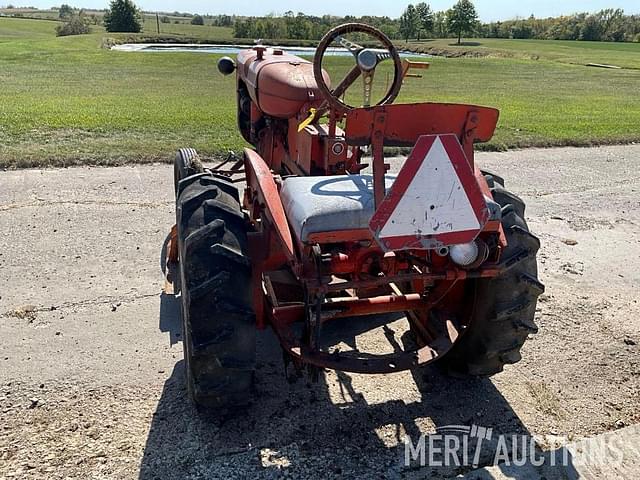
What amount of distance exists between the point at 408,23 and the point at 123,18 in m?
27.0

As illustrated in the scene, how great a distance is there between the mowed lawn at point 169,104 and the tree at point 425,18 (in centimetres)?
4291

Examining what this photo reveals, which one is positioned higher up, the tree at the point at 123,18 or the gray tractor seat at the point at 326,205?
the tree at the point at 123,18

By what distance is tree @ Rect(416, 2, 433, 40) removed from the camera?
66475 millimetres

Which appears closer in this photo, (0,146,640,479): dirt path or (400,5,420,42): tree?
(0,146,640,479): dirt path

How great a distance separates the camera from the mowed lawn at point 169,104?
8.95 metres

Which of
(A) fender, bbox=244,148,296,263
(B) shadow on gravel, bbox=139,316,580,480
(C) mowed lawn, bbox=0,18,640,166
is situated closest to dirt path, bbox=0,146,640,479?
(B) shadow on gravel, bbox=139,316,580,480

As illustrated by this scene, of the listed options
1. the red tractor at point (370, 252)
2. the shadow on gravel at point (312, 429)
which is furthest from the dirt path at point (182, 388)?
the red tractor at point (370, 252)

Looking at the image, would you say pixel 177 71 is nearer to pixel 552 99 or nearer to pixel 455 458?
pixel 552 99

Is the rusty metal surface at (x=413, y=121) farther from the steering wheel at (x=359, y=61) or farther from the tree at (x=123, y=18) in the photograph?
the tree at (x=123, y=18)

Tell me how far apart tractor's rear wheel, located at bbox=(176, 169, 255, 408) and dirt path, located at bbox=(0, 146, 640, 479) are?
34cm

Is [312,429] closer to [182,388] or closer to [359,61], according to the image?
[182,388]

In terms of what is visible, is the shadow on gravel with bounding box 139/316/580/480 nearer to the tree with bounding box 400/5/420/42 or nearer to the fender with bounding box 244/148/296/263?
the fender with bounding box 244/148/296/263

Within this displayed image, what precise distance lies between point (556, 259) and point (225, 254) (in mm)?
3745

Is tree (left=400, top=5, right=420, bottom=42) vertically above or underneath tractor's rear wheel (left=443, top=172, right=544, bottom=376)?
above
